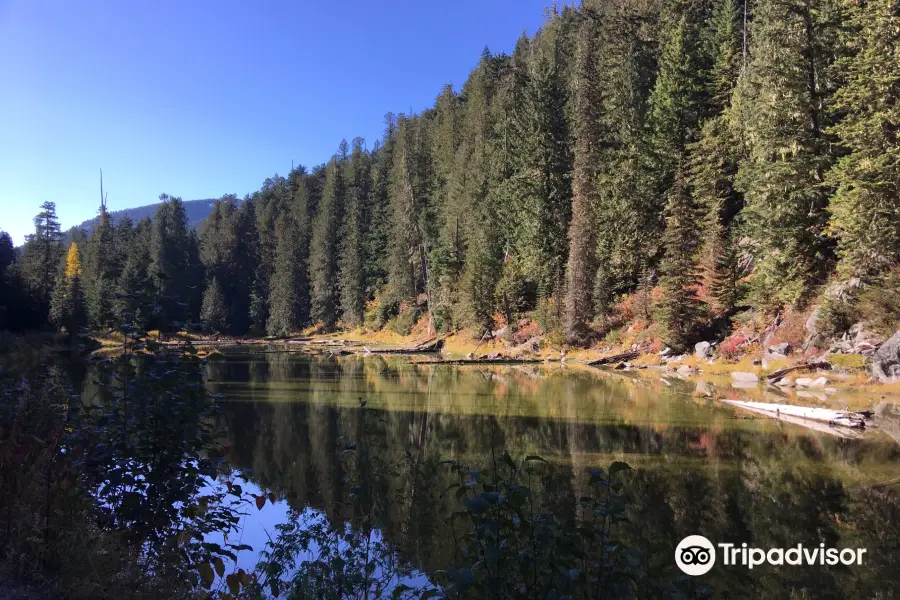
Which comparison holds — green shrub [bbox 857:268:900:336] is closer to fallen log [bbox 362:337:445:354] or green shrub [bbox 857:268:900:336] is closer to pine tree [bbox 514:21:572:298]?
pine tree [bbox 514:21:572:298]

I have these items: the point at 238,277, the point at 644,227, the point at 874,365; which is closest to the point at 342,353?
the point at 644,227

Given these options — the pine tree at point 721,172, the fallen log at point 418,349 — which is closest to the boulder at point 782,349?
the pine tree at point 721,172

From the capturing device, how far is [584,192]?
39281 millimetres

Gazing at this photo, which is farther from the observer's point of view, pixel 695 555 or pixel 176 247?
pixel 176 247

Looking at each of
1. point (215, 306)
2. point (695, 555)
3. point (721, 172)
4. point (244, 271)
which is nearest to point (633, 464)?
point (695, 555)

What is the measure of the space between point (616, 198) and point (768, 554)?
112 ft

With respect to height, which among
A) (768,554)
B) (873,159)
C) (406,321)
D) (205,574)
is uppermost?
(873,159)

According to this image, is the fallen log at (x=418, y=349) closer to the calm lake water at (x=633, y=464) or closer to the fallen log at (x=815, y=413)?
the calm lake water at (x=633, y=464)

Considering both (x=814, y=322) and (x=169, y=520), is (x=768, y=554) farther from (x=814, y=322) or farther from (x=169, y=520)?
(x=814, y=322)

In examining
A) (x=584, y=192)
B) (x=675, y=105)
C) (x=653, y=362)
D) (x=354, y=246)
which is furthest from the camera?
(x=354, y=246)

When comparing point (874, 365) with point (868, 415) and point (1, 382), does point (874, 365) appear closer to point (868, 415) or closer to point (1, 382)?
point (868, 415)

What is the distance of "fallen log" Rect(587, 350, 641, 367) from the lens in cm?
3326

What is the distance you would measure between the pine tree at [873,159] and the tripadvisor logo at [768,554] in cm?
1832

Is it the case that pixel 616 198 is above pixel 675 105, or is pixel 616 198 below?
below
